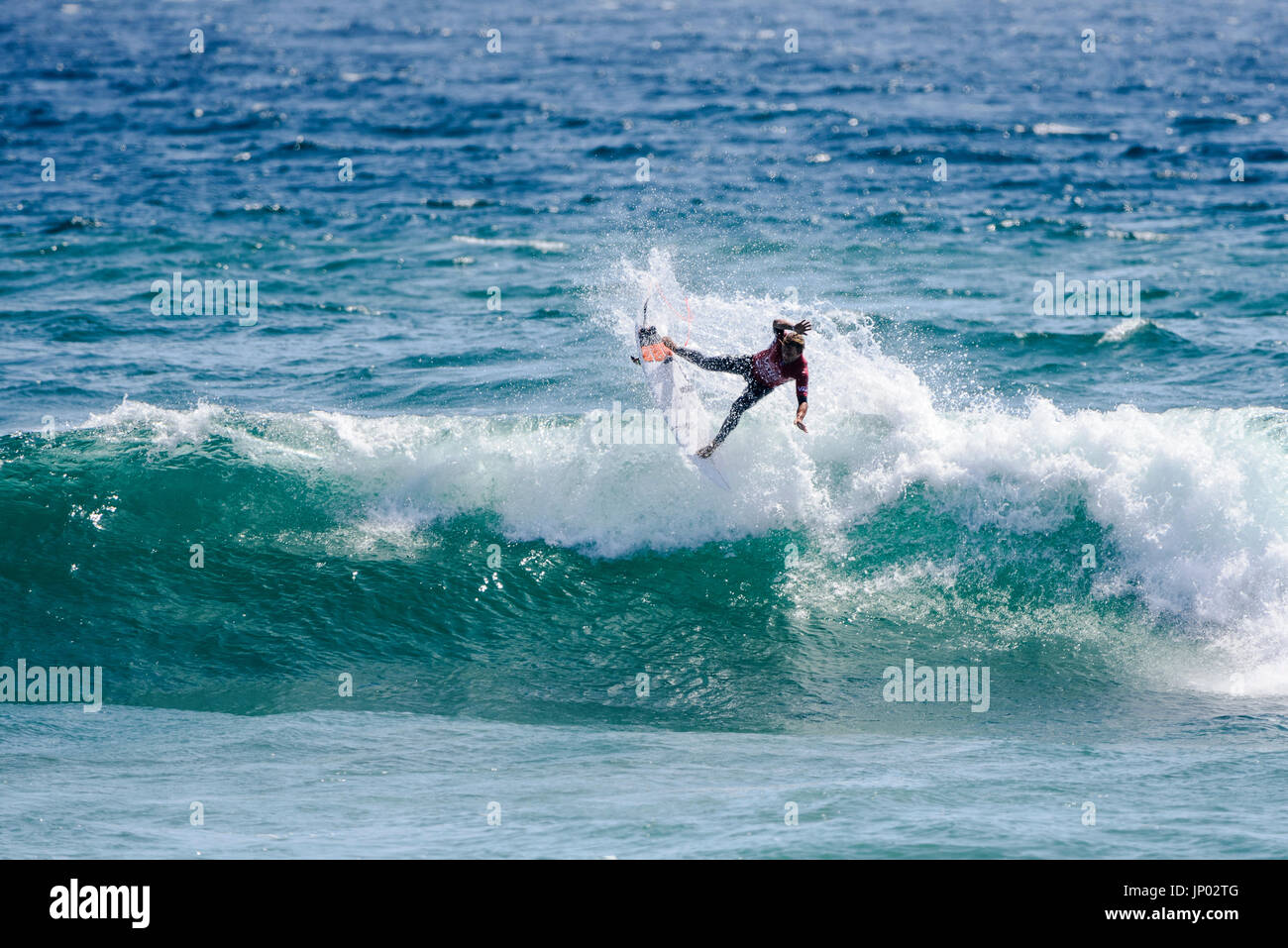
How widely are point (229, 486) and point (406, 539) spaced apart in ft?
8.06

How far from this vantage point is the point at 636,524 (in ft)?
48.0

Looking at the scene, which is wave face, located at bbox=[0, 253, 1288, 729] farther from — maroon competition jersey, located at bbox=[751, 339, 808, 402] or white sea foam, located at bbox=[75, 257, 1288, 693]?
maroon competition jersey, located at bbox=[751, 339, 808, 402]

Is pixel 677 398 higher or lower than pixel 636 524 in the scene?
higher

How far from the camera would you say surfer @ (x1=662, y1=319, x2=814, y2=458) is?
41.1 ft

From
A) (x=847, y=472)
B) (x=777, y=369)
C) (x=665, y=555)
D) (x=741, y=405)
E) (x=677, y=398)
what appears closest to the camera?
(x=777, y=369)

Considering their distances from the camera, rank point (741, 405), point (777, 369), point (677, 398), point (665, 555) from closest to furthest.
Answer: point (777, 369) → point (741, 405) → point (665, 555) → point (677, 398)

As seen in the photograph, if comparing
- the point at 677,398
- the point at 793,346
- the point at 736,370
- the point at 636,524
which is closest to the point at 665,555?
the point at 636,524

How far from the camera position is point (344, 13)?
78.9 meters

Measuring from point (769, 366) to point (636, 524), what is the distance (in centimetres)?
275

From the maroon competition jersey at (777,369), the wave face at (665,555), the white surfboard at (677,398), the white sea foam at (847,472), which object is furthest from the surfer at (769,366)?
the wave face at (665,555)

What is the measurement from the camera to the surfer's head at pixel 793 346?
12500 mm

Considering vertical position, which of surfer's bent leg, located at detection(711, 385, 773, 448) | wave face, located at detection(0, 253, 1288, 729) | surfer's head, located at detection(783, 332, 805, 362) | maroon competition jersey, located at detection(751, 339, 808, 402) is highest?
surfer's head, located at detection(783, 332, 805, 362)

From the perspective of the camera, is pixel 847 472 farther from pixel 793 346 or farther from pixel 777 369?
pixel 793 346

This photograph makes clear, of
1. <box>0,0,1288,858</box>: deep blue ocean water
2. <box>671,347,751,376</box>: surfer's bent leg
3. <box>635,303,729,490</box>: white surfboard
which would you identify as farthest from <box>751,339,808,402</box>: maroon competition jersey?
<box>0,0,1288,858</box>: deep blue ocean water
